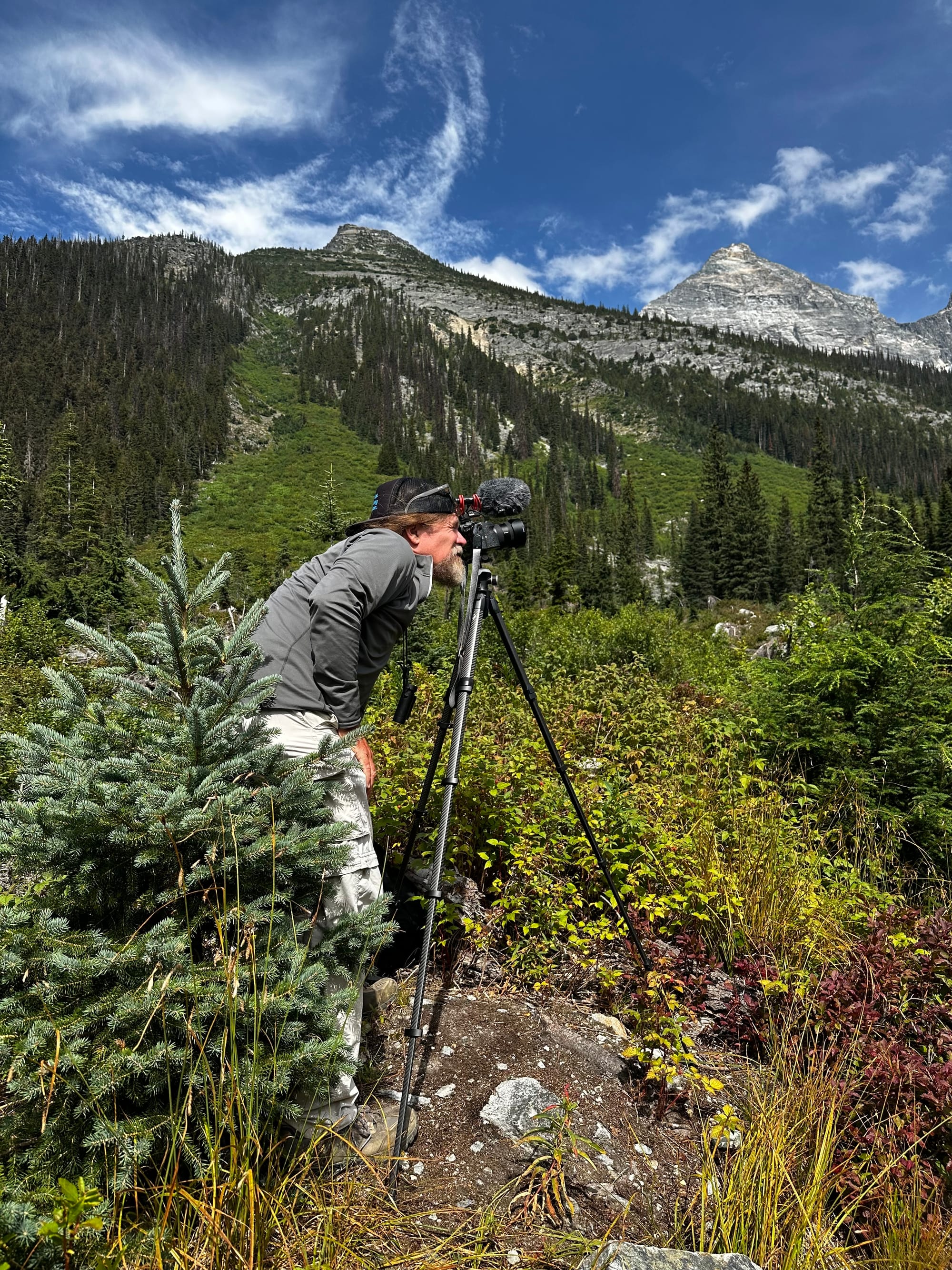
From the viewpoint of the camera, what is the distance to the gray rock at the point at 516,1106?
7.80 ft

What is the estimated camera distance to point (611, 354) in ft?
410

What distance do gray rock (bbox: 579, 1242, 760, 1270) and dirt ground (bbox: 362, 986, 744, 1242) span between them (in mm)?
78

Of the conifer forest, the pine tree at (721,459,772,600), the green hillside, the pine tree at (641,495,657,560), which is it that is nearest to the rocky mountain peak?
the green hillside

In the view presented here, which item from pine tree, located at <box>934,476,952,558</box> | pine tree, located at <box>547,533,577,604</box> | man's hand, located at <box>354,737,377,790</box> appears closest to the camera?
man's hand, located at <box>354,737,377,790</box>

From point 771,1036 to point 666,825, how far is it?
4.27ft

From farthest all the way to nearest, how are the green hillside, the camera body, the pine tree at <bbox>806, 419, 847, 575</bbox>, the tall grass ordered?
the green hillside < the pine tree at <bbox>806, 419, 847, 575</bbox> < the camera body < the tall grass

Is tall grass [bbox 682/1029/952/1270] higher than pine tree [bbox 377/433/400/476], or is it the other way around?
pine tree [bbox 377/433/400/476]

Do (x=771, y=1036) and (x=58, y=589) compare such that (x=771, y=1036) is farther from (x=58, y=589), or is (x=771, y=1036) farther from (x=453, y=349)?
(x=453, y=349)

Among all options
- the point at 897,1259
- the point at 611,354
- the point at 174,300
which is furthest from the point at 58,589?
the point at 611,354

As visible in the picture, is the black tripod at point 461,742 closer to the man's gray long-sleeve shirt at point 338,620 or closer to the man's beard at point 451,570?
the man's beard at point 451,570

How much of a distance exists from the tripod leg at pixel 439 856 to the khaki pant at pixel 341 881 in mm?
187

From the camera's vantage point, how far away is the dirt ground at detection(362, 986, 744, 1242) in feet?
7.02

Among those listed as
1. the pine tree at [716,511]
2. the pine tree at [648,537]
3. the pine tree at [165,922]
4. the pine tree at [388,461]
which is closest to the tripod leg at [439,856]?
the pine tree at [165,922]

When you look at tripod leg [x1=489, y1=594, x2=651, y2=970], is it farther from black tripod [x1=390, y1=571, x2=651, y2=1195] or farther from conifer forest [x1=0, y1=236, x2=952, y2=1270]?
conifer forest [x1=0, y1=236, x2=952, y2=1270]
